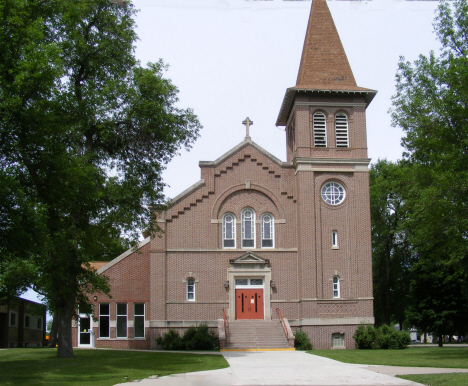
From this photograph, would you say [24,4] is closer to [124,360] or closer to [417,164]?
[124,360]

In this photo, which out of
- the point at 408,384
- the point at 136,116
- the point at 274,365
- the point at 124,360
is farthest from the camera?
the point at 136,116

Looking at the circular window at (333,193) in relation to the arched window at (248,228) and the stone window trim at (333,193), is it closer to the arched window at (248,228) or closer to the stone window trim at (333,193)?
the stone window trim at (333,193)

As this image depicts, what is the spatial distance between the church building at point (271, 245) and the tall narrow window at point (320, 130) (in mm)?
57

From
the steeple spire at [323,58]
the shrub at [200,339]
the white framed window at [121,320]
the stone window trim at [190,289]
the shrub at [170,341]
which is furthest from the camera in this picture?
the steeple spire at [323,58]

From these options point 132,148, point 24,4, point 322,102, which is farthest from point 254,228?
point 24,4

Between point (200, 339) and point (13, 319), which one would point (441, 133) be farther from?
point (13, 319)

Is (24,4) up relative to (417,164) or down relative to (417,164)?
up

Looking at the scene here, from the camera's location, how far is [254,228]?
33.6 metres

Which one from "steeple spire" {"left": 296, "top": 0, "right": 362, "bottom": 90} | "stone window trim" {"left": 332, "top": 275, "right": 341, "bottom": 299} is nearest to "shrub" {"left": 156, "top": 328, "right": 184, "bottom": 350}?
"stone window trim" {"left": 332, "top": 275, "right": 341, "bottom": 299}

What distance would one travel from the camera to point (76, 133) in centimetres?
2206

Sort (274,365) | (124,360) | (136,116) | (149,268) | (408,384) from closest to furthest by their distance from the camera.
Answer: (408,384), (274,365), (124,360), (136,116), (149,268)

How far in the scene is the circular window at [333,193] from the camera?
33.2m

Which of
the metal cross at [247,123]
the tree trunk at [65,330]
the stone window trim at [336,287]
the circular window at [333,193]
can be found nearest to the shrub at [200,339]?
the stone window trim at [336,287]

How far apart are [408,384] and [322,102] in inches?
869
